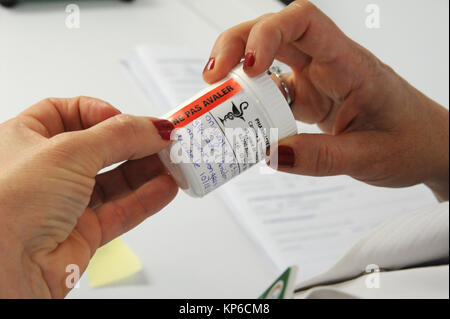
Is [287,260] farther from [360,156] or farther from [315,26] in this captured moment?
[315,26]

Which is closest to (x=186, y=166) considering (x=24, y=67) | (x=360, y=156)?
(x=360, y=156)

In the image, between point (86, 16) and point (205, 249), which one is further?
point (86, 16)

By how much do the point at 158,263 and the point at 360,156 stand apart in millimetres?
306

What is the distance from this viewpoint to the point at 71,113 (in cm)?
53

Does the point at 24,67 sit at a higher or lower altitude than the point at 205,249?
higher

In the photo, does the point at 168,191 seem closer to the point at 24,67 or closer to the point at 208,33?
the point at 24,67

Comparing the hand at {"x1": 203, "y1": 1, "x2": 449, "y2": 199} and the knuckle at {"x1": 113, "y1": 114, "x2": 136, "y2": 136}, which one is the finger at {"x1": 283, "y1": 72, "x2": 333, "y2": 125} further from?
the knuckle at {"x1": 113, "y1": 114, "x2": 136, "y2": 136}

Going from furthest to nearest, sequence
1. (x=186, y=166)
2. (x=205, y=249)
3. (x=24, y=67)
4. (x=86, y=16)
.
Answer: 1. (x=86, y=16)
2. (x=24, y=67)
3. (x=205, y=249)
4. (x=186, y=166)

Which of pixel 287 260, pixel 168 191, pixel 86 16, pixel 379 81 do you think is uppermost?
pixel 86 16

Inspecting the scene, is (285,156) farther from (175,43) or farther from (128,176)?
(175,43)

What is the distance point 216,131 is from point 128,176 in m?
0.18

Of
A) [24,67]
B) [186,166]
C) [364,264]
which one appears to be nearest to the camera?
[186,166]

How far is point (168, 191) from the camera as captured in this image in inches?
20.2
